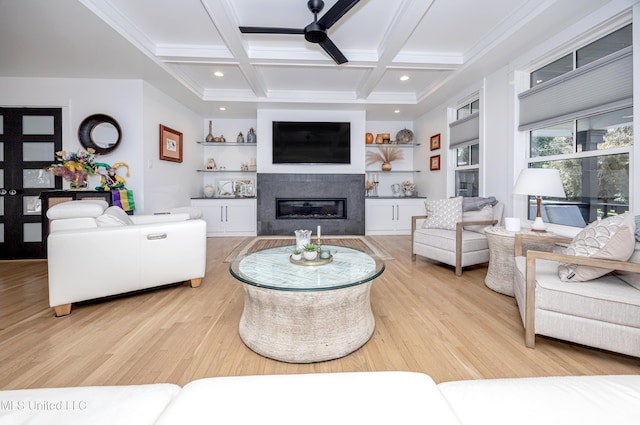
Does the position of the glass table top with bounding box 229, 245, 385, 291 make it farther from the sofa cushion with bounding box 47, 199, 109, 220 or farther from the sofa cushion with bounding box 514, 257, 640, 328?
the sofa cushion with bounding box 47, 199, 109, 220

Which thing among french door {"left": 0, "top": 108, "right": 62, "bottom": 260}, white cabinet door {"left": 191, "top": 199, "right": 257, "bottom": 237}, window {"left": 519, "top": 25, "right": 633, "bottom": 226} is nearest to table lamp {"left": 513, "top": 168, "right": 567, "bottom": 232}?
window {"left": 519, "top": 25, "right": 633, "bottom": 226}

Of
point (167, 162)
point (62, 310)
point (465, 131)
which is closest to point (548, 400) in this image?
point (62, 310)

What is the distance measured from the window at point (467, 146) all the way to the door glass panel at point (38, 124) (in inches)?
231

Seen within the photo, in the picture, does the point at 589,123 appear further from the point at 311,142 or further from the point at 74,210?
the point at 74,210

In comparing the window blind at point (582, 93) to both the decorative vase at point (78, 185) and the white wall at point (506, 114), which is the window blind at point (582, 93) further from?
the decorative vase at point (78, 185)

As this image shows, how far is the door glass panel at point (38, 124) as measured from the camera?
12.4 ft

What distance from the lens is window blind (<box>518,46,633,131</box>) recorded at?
2.19m

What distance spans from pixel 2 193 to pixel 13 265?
3.38 feet

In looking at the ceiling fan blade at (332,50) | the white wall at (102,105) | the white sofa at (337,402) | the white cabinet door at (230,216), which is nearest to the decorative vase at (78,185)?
the white wall at (102,105)

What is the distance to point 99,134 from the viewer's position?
375 cm

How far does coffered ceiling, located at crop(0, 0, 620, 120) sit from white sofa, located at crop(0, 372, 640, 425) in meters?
2.85

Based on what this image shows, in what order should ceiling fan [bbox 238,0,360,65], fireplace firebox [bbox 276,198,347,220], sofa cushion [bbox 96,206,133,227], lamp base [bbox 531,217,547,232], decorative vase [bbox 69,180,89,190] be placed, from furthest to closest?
fireplace firebox [bbox 276,198,347,220], decorative vase [bbox 69,180,89,190], lamp base [bbox 531,217,547,232], sofa cushion [bbox 96,206,133,227], ceiling fan [bbox 238,0,360,65]

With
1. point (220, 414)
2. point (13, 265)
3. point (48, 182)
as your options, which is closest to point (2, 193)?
point (48, 182)

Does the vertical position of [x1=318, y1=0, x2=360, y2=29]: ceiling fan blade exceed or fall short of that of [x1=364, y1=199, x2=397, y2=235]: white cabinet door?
it exceeds it
